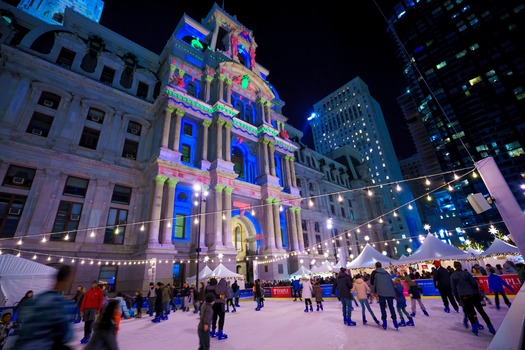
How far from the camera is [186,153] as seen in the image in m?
25.9

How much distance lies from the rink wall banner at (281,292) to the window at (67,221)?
17325 millimetres

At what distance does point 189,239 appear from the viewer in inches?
884

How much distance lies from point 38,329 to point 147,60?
32.8m

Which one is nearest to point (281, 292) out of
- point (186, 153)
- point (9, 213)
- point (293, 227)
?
point (293, 227)

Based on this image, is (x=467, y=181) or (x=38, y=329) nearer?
(x=38, y=329)

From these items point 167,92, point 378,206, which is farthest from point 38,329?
point 378,206

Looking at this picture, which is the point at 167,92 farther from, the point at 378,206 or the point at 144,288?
the point at 378,206

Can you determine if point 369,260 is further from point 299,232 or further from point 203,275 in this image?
Result: point 203,275

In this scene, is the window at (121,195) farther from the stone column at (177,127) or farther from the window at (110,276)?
the stone column at (177,127)

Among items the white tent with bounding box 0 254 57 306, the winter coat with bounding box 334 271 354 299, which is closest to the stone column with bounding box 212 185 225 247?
the white tent with bounding box 0 254 57 306

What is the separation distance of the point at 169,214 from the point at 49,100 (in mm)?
14146

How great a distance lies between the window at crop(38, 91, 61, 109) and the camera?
20.2 metres

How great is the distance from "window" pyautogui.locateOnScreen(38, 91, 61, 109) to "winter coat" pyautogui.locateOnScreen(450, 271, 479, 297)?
28.5m

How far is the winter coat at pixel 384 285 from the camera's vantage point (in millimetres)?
7326
